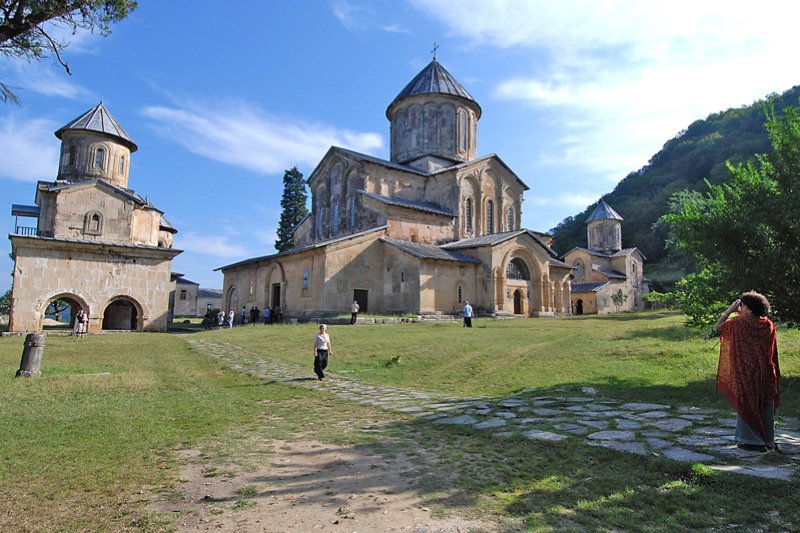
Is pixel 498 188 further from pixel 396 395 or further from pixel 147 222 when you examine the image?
pixel 396 395

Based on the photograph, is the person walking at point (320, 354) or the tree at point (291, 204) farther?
the tree at point (291, 204)

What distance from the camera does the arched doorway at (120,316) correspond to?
27.4 meters

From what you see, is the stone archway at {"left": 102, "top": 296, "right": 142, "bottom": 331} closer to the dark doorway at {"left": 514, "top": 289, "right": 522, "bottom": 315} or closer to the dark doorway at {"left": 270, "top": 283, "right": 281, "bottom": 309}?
the dark doorway at {"left": 270, "top": 283, "right": 281, "bottom": 309}

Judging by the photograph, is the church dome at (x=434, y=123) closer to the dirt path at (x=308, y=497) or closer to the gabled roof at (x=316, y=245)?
the gabled roof at (x=316, y=245)

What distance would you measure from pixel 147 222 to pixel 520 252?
72.6 feet

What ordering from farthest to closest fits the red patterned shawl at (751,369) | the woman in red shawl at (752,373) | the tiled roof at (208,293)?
the tiled roof at (208,293) → the red patterned shawl at (751,369) → the woman in red shawl at (752,373)

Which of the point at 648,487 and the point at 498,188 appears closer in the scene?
the point at 648,487

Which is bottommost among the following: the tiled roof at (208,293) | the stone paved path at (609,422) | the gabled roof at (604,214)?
the stone paved path at (609,422)

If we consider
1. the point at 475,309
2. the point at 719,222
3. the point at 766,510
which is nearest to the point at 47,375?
the point at 766,510

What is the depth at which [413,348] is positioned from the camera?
41.2 feet

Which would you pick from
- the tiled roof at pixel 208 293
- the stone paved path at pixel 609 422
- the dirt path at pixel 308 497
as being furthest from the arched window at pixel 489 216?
the tiled roof at pixel 208 293

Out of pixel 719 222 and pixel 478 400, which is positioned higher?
pixel 719 222

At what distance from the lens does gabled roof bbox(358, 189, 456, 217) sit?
2720 cm

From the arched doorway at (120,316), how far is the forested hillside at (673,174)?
1995 inches
